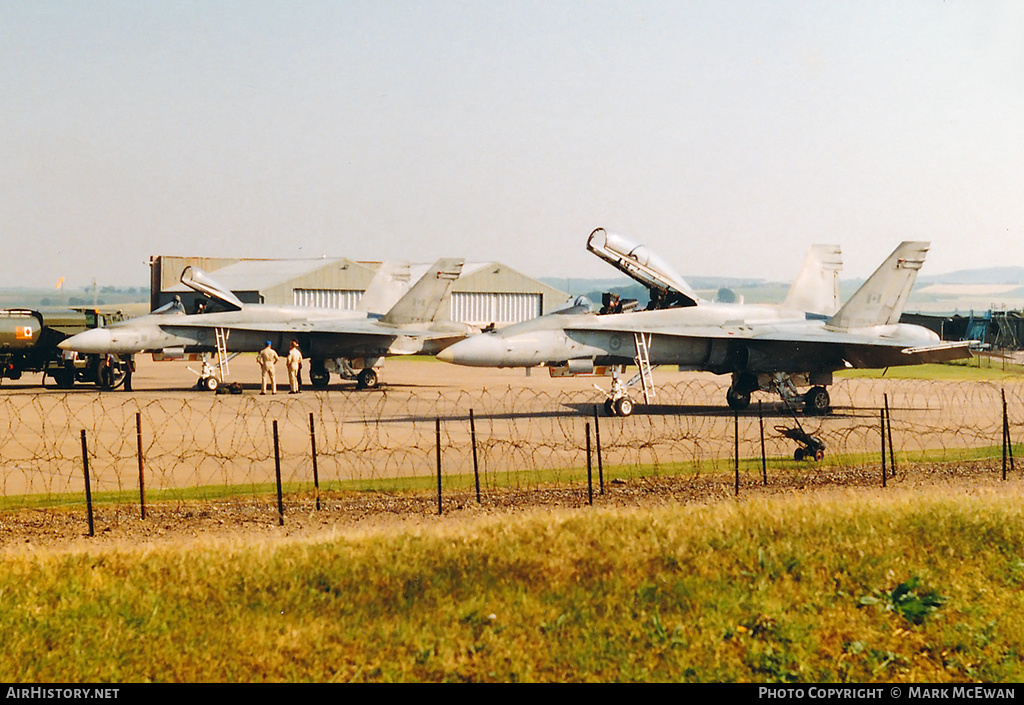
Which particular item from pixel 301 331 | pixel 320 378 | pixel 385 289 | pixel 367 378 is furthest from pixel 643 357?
pixel 385 289

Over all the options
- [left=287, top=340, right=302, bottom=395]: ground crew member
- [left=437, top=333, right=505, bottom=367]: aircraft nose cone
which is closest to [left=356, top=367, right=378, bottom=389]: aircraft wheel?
[left=287, top=340, right=302, bottom=395]: ground crew member

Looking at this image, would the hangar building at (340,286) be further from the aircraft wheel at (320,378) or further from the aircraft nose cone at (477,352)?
the aircraft nose cone at (477,352)

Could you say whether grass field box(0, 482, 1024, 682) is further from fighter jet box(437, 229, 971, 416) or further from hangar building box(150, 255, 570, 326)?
hangar building box(150, 255, 570, 326)

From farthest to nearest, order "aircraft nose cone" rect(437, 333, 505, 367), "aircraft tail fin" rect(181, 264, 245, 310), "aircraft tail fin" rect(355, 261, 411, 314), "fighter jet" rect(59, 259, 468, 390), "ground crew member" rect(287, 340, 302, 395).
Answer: "aircraft tail fin" rect(355, 261, 411, 314), "aircraft tail fin" rect(181, 264, 245, 310), "fighter jet" rect(59, 259, 468, 390), "ground crew member" rect(287, 340, 302, 395), "aircraft nose cone" rect(437, 333, 505, 367)

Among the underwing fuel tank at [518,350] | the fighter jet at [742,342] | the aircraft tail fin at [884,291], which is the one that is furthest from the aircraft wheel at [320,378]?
the aircraft tail fin at [884,291]

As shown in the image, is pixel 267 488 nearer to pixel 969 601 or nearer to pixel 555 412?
pixel 969 601

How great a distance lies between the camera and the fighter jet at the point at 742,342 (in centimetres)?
2388

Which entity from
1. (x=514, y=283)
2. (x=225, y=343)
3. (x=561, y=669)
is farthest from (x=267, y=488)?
(x=514, y=283)

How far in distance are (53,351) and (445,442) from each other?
725 inches

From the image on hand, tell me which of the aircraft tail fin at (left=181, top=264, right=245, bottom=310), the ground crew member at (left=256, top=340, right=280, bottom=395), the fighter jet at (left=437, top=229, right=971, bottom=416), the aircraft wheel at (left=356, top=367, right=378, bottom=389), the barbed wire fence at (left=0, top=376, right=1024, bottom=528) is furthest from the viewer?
the aircraft wheel at (left=356, top=367, right=378, bottom=389)

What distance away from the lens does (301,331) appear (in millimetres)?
34062

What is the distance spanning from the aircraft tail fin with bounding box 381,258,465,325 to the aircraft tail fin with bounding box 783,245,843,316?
1173 cm

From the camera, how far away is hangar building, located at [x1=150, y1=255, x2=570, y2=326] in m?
68.4

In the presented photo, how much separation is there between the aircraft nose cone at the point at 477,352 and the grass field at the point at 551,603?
11.2 meters
